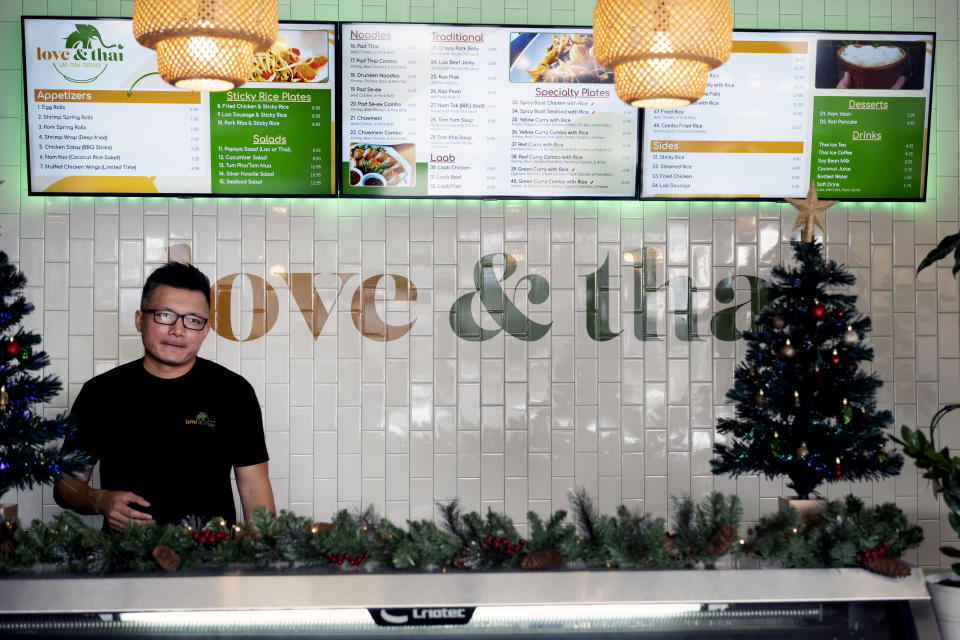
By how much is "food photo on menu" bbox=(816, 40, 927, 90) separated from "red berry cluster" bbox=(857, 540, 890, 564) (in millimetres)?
2105

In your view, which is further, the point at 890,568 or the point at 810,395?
the point at 810,395

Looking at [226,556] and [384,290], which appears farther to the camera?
[384,290]

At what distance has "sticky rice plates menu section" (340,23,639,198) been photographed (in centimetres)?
329

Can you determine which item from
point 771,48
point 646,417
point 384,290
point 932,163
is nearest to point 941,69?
point 932,163

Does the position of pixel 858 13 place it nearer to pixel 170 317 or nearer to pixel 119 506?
pixel 170 317

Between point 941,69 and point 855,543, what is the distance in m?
2.42

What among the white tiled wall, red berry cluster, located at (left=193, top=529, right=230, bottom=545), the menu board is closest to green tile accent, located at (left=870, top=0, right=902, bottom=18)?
the white tiled wall

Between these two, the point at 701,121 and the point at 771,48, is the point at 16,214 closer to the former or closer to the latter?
the point at 701,121

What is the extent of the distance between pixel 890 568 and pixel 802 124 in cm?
208

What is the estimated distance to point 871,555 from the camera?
1822 millimetres

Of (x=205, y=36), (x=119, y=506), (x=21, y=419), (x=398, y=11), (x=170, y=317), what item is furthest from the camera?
(x=398, y=11)

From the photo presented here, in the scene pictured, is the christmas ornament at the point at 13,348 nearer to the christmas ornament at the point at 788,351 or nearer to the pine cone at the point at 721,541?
the pine cone at the point at 721,541

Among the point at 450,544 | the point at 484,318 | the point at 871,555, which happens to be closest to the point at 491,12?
the point at 484,318

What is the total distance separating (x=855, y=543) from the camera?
184 cm
